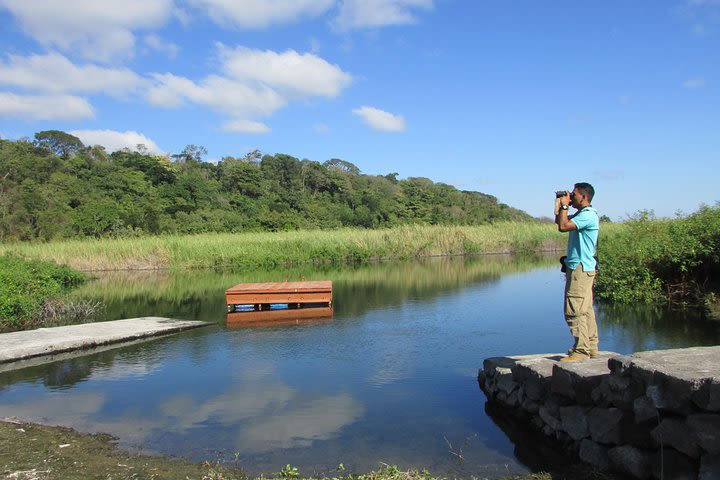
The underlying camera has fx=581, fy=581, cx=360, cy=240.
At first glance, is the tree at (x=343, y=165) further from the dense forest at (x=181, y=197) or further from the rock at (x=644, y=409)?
the rock at (x=644, y=409)

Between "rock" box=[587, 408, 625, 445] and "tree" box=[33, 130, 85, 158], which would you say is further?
"tree" box=[33, 130, 85, 158]

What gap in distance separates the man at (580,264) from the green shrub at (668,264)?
758 cm

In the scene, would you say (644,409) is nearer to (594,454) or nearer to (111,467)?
(594,454)

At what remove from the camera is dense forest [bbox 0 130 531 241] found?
3472 cm

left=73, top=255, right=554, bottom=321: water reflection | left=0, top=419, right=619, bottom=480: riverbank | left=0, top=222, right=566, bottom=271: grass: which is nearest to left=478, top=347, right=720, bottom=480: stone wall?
left=0, top=419, right=619, bottom=480: riverbank

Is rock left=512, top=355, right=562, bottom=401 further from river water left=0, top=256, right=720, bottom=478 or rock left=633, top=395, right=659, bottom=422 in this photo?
rock left=633, top=395, right=659, bottom=422

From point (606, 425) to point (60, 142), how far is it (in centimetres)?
5884

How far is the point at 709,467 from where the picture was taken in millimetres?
3730

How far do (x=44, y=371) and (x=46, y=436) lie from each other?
351 centimetres

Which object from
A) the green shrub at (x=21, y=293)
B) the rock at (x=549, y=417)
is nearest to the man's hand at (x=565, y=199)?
the rock at (x=549, y=417)

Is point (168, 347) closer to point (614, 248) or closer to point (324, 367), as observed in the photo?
point (324, 367)

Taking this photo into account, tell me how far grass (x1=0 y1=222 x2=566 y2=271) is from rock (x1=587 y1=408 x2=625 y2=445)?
78.7 feet

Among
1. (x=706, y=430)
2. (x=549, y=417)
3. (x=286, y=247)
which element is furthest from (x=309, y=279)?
(x=706, y=430)

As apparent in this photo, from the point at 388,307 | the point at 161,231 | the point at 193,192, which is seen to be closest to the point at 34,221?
the point at 161,231
